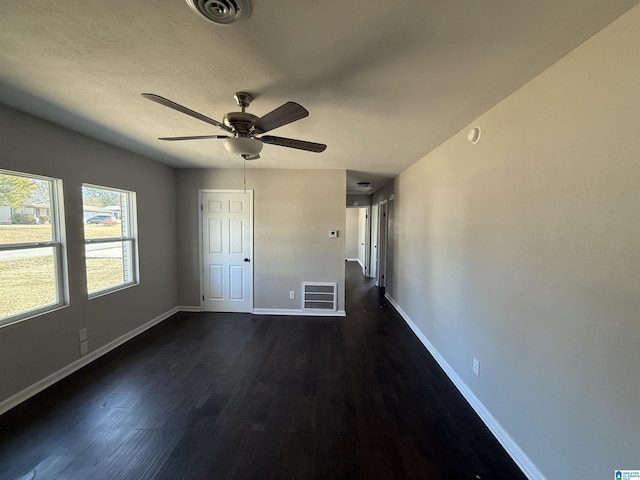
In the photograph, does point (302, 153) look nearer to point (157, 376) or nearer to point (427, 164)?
point (427, 164)

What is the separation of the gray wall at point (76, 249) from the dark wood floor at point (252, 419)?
11.8 inches

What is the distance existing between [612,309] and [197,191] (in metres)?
4.70

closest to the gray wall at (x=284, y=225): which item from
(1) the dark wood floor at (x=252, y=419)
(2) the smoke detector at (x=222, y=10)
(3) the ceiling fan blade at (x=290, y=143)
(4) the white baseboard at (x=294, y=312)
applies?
(4) the white baseboard at (x=294, y=312)

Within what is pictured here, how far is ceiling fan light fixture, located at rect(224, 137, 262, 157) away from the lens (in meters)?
1.76

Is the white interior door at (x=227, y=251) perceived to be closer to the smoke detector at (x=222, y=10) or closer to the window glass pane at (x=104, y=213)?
the window glass pane at (x=104, y=213)

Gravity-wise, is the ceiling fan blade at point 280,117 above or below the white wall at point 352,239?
above

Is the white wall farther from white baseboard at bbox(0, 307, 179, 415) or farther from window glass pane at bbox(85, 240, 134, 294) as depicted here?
window glass pane at bbox(85, 240, 134, 294)

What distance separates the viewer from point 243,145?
1.77 meters

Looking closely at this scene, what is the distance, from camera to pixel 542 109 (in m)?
1.47

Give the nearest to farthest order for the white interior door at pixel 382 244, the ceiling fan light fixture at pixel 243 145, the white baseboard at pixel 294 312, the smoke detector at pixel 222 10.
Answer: the smoke detector at pixel 222 10, the ceiling fan light fixture at pixel 243 145, the white baseboard at pixel 294 312, the white interior door at pixel 382 244

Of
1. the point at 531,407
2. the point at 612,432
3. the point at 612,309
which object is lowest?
the point at 531,407

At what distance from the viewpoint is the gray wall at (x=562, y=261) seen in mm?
1062

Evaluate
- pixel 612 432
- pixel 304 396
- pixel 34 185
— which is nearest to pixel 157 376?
pixel 304 396

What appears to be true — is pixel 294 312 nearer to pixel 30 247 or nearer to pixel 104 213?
→ pixel 104 213
